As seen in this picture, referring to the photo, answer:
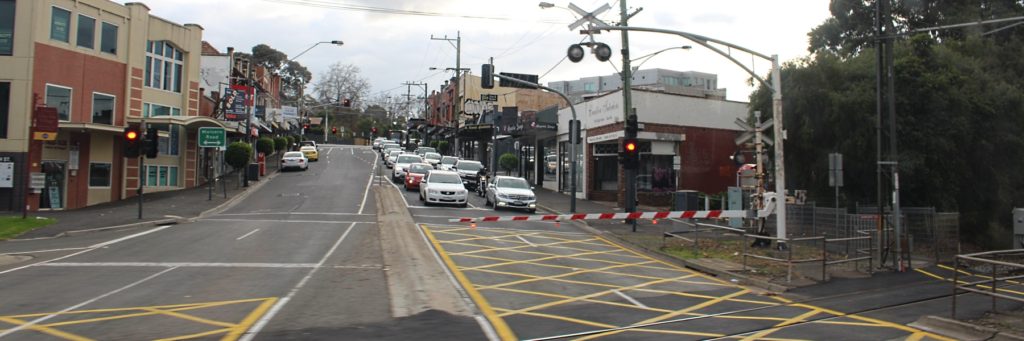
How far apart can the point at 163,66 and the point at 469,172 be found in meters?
16.4

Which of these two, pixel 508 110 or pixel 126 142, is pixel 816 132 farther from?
Answer: pixel 508 110

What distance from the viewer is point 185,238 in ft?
60.6

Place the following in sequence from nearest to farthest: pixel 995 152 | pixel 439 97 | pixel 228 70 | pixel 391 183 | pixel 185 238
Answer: pixel 185 238
pixel 995 152
pixel 391 183
pixel 228 70
pixel 439 97

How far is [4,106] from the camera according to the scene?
27047 mm

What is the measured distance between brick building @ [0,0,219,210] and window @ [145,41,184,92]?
1.9 inches

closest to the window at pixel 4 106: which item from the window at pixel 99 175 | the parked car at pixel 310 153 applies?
the window at pixel 99 175

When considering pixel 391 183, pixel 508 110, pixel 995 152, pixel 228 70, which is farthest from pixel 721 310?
pixel 228 70

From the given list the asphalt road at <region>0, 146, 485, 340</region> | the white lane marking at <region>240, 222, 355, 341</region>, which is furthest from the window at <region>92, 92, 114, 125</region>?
the white lane marking at <region>240, 222, 355, 341</region>

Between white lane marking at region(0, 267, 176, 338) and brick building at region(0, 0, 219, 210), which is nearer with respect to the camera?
white lane marking at region(0, 267, 176, 338)

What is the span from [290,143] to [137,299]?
2396 inches

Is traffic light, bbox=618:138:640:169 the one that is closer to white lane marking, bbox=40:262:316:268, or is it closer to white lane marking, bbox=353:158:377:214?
white lane marking, bbox=353:158:377:214

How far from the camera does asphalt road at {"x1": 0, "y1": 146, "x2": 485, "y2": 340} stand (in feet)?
26.2

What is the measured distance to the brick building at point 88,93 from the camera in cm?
2684

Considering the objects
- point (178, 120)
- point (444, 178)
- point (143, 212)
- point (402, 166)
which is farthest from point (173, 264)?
point (402, 166)
